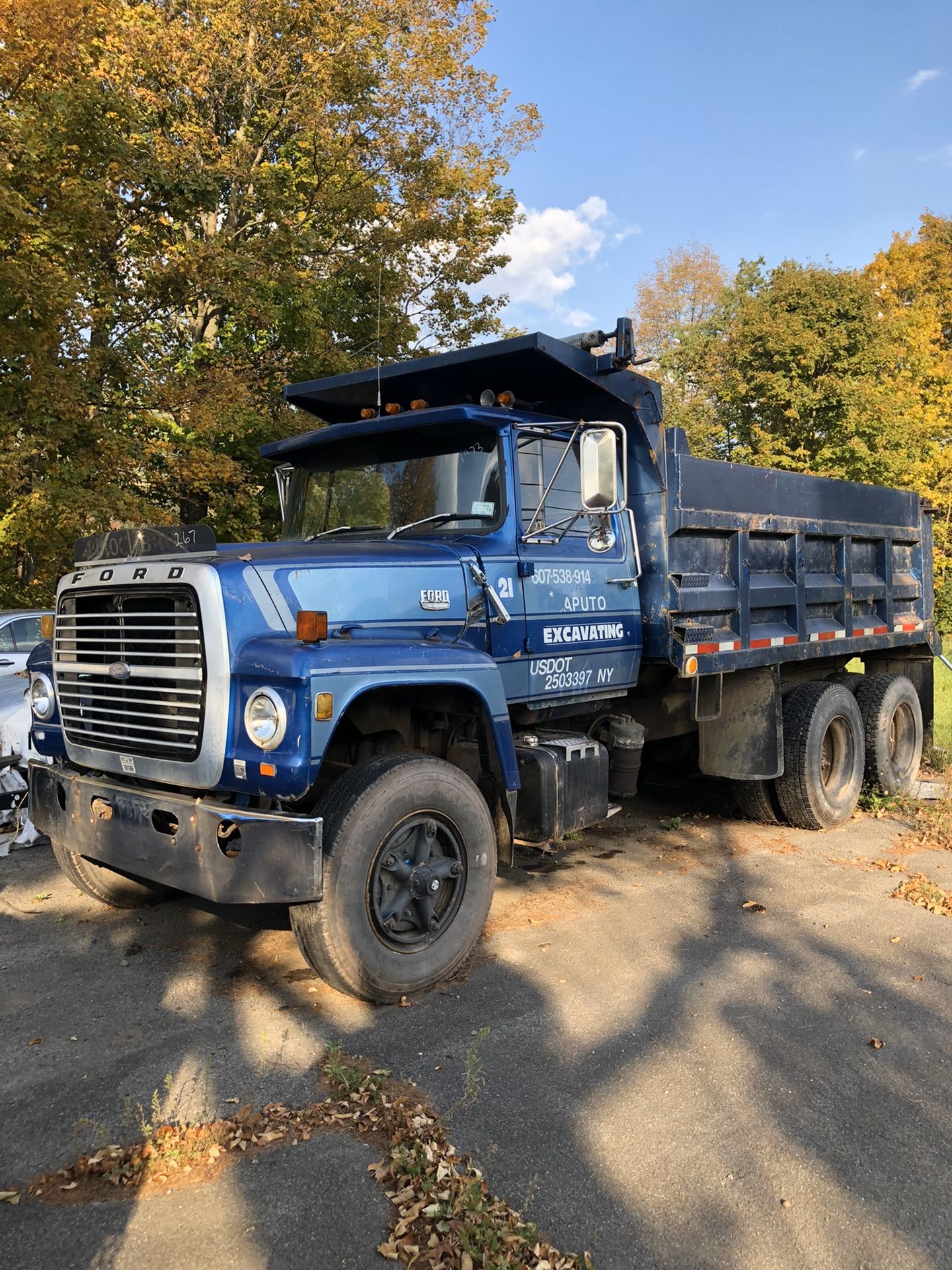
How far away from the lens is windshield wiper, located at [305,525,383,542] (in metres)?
4.96

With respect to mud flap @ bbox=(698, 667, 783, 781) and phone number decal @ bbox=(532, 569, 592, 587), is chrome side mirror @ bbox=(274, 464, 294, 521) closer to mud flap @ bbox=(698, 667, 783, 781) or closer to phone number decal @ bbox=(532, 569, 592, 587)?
phone number decal @ bbox=(532, 569, 592, 587)

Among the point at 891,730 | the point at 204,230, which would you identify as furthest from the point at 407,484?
the point at 204,230

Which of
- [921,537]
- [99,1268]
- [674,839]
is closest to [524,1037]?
[99,1268]

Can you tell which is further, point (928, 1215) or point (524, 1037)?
point (524, 1037)

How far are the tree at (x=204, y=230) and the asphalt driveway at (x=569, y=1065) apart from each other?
550 centimetres

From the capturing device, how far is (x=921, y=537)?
Result: 8.87 m

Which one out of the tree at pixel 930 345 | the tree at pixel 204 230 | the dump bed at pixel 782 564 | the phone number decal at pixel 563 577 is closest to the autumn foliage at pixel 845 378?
the tree at pixel 930 345

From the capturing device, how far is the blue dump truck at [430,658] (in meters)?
3.57

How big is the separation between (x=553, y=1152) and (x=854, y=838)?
484 centimetres

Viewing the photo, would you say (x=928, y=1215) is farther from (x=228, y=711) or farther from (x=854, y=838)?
(x=854, y=838)

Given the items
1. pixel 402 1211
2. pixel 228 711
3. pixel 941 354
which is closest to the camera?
pixel 402 1211

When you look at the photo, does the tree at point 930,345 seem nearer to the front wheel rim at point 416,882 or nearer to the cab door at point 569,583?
the cab door at point 569,583

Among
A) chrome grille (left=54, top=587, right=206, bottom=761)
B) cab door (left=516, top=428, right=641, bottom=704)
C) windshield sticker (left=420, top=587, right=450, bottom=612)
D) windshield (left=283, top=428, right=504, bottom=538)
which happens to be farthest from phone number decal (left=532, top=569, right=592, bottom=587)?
chrome grille (left=54, top=587, right=206, bottom=761)

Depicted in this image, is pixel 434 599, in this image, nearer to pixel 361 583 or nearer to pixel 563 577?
pixel 361 583
